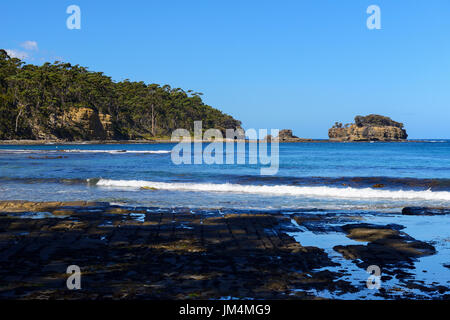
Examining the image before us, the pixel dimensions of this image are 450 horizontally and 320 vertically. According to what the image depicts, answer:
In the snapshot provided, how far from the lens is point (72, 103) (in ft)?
400

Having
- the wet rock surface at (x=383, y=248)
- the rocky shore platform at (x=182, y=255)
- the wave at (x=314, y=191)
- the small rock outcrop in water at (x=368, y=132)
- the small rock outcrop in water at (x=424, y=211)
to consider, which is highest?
the small rock outcrop in water at (x=368, y=132)

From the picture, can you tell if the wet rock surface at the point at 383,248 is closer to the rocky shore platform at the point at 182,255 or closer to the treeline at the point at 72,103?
the rocky shore platform at the point at 182,255

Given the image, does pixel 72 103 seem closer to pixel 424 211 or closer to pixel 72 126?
pixel 72 126

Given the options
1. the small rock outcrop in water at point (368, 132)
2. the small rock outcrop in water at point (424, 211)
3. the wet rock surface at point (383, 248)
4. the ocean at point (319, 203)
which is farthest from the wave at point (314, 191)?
the small rock outcrop in water at point (368, 132)

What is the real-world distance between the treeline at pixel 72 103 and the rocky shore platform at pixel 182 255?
108m

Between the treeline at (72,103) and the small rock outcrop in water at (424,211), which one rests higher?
the treeline at (72,103)

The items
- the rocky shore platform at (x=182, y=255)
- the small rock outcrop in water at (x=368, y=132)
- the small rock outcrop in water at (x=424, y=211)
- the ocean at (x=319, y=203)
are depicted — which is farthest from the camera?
the small rock outcrop in water at (x=368, y=132)

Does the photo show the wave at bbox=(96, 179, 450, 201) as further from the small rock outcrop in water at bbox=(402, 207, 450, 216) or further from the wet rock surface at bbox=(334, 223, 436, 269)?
the wet rock surface at bbox=(334, 223, 436, 269)

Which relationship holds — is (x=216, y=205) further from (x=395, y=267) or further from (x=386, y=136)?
(x=386, y=136)

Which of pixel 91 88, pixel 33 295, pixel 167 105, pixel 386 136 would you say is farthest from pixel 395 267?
pixel 386 136

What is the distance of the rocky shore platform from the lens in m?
6.09

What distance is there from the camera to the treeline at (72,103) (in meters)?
112

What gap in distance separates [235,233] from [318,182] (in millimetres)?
18265

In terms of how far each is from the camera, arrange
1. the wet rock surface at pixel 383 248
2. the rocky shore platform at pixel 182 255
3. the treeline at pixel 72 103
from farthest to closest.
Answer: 1. the treeline at pixel 72 103
2. the wet rock surface at pixel 383 248
3. the rocky shore platform at pixel 182 255
